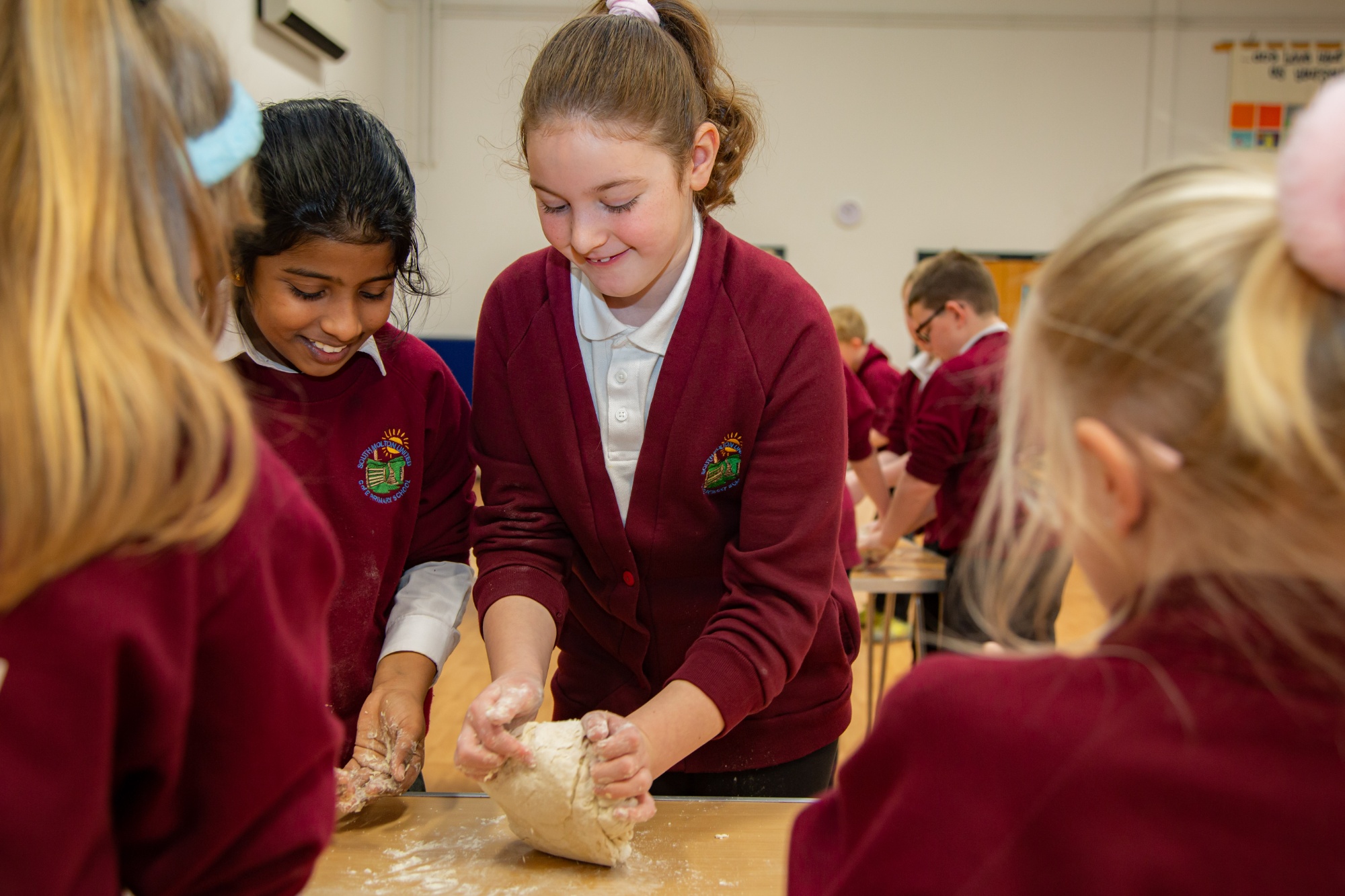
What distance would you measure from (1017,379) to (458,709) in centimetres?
335

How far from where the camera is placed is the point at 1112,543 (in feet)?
2.04

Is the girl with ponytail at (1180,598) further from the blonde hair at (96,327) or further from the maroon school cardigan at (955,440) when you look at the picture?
the maroon school cardigan at (955,440)

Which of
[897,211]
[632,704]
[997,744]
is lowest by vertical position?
[632,704]

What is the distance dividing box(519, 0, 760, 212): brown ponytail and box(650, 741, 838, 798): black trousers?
2.69 ft

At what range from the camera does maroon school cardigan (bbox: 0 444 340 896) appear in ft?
1.66

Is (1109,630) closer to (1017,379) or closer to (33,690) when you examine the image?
(1017,379)

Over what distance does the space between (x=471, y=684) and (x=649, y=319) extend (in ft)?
9.86

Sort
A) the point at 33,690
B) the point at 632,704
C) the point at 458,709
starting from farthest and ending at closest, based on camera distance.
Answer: the point at 458,709 < the point at 632,704 < the point at 33,690

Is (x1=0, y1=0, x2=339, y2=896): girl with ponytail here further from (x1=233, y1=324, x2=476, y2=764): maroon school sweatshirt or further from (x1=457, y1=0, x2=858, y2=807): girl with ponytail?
(x1=233, y1=324, x2=476, y2=764): maroon school sweatshirt

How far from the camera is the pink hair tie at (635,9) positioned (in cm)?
122

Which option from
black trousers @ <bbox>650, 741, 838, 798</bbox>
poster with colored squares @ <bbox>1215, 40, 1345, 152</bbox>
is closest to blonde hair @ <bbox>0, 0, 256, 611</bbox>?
black trousers @ <bbox>650, 741, 838, 798</bbox>

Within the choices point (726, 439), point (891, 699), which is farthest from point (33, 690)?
point (726, 439)

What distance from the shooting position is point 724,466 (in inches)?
49.7

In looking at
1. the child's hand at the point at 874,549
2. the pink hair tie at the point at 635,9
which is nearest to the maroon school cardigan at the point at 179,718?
the pink hair tie at the point at 635,9
